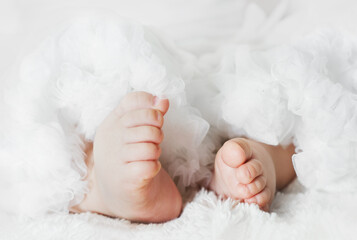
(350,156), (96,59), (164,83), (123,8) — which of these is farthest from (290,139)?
(123,8)

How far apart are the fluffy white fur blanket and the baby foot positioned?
0.03 meters

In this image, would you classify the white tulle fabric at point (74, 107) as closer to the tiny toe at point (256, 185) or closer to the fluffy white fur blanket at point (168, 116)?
the fluffy white fur blanket at point (168, 116)

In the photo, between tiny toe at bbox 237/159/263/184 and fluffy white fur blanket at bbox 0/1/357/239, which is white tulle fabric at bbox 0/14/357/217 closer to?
fluffy white fur blanket at bbox 0/1/357/239

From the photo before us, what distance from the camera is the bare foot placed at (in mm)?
577

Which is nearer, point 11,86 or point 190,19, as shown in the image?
point 11,86

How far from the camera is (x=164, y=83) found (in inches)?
26.3

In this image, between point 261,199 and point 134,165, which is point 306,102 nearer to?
point 261,199

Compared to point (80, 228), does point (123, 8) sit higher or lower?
higher

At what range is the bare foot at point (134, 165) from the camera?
0.58 metres

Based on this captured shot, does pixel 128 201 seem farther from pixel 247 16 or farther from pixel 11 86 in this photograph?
pixel 247 16

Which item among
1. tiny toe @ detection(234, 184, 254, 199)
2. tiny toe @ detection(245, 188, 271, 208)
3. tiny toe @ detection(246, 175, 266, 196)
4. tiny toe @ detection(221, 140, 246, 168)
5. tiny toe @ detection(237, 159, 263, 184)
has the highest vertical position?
tiny toe @ detection(221, 140, 246, 168)

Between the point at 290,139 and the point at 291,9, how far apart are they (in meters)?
0.36

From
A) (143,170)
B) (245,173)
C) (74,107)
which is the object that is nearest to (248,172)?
(245,173)

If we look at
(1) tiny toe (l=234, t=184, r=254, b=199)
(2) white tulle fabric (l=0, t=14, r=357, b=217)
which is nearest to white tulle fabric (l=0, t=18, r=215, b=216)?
(2) white tulle fabric (l=0, t=14, r=357, b=217)
